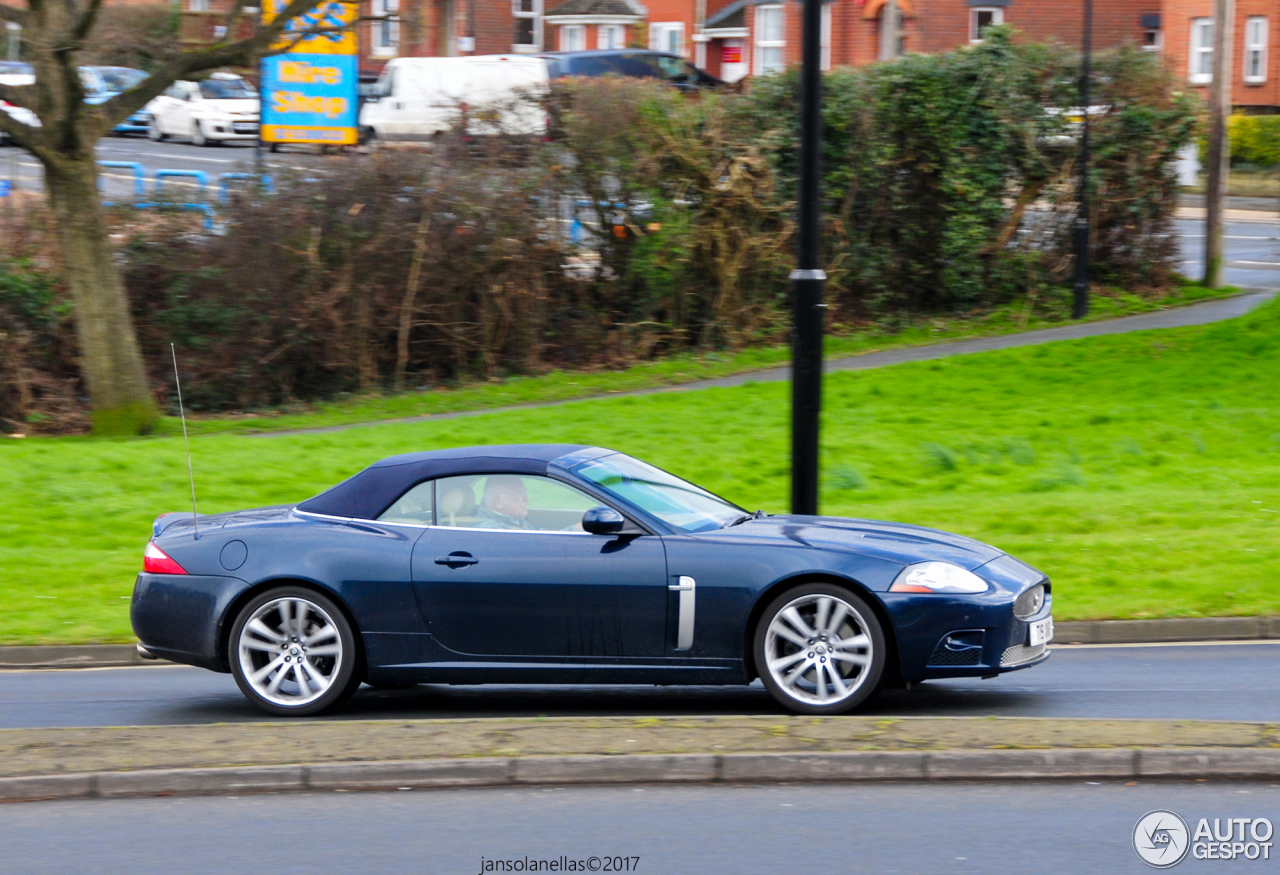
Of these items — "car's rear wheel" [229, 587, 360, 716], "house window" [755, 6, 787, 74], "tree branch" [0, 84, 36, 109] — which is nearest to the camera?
"car's rear wheel" [229, 587, 360, 716]

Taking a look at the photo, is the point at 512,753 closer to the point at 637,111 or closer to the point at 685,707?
the point at 685,707

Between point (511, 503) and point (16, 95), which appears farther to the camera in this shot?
point (16, 95)

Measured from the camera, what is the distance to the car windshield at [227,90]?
42.5 m

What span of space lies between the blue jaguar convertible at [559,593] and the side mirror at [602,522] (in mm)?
11

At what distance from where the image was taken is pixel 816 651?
7.16 m

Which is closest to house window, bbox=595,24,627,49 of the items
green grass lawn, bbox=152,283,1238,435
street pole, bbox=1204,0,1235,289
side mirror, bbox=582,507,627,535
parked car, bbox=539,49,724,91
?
parked car, bbox=539,49,724,91

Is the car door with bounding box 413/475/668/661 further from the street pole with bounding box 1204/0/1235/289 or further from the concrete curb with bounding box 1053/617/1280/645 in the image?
the street pole with bounding box 1204/0/1235/289

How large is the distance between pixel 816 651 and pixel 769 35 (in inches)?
1777

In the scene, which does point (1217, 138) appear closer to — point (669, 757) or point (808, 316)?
point (808, 316)

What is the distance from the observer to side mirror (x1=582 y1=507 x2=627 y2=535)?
729cm

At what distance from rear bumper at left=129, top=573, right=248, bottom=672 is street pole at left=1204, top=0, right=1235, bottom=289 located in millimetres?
21366

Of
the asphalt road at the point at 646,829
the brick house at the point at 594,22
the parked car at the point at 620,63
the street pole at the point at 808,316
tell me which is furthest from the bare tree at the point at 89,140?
the brick house at the point at 594,22

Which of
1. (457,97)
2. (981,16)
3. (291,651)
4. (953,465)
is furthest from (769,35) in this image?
(291,651)

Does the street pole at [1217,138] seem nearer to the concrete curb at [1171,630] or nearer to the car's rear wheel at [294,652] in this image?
the concrete curb at [1171,630]
